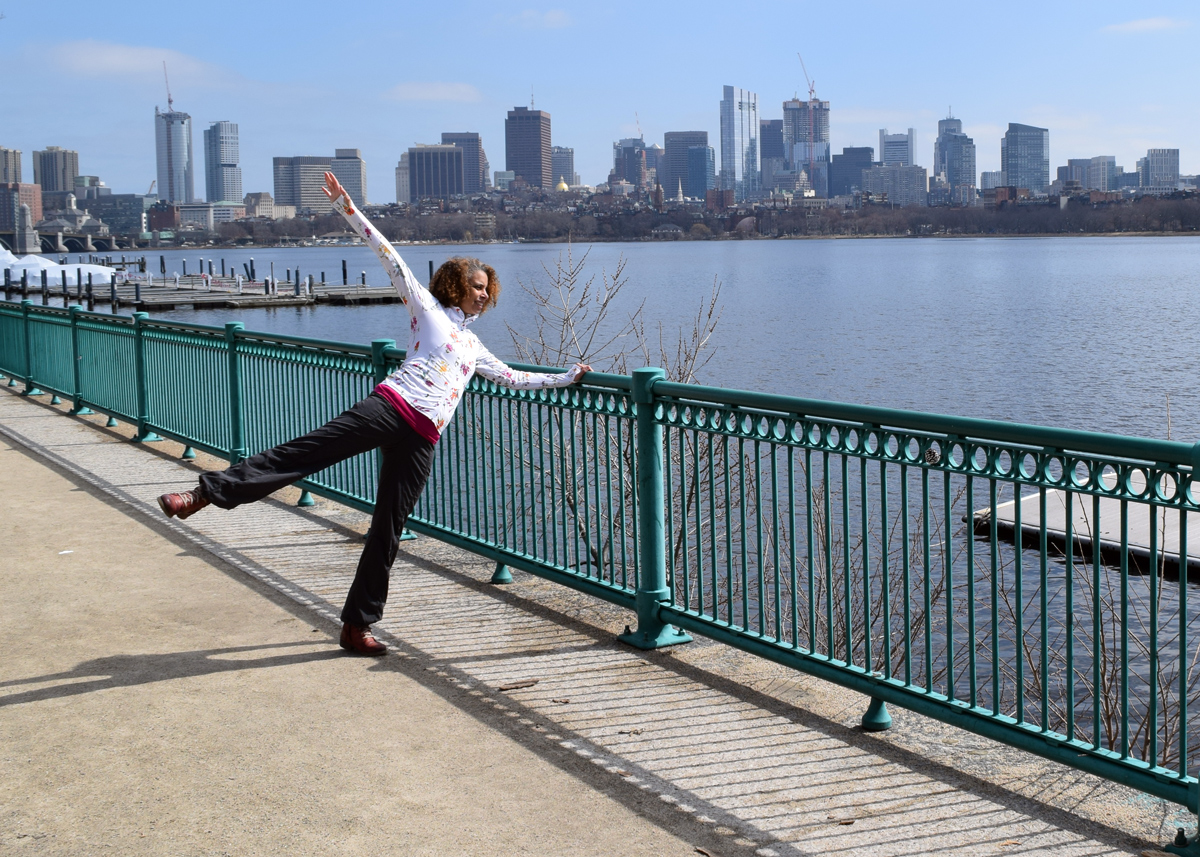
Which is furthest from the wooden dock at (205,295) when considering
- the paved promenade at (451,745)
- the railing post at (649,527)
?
the railing post at (649,527)

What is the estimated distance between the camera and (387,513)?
6004 mm

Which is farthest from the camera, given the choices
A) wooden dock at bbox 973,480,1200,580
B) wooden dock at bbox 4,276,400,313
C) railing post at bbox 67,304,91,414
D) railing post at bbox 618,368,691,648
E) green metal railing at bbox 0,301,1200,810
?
wooden dock at bbox 4,276,400,313

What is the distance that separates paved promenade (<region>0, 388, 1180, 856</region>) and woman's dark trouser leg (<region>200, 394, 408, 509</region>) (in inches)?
35.2

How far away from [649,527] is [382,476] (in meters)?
1.28

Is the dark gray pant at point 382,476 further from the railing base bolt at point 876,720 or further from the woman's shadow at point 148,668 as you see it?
the railing base bolt at point 876,720

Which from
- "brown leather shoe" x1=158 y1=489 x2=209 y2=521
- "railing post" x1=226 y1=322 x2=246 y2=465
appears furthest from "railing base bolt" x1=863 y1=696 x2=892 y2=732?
"railing post" x1=226 y1=322 x2=246 y2=465

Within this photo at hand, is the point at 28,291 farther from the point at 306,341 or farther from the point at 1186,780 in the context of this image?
the point at 1186,780

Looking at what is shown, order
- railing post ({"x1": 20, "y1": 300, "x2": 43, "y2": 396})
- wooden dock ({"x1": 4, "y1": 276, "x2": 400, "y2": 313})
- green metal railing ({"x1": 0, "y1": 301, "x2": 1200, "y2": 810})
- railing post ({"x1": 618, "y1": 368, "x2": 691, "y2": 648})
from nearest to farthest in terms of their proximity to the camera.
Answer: green metal railing ({"x1": 0, "y1": 301, "x2": 1200, "y2": 810}) < railing post ({"x1": 618, "y1": 368, "x2": 691, "y2": 648}) < railing post ({"x1": 20, "y1": 300, "x2": 43, "y2": 396}) < wooden dock ({"x1": 4, "y1": 276, "x2": 400, "y2": 313})

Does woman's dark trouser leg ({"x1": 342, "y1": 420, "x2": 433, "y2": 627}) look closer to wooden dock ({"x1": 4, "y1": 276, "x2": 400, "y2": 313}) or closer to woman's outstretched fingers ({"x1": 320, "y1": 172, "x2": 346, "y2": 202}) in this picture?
woman's outstretched fingers ({"x1": 320, "y1": 172, "x2": 346, "y2": 202})

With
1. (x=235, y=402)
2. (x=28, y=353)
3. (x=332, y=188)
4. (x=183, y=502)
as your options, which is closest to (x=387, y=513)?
(x=183, y=502)

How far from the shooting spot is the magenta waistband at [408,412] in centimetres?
585

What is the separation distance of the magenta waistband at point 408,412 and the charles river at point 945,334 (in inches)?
399

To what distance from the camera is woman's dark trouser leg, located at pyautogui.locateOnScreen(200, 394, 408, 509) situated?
5.60 meters

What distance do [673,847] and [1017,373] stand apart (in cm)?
4202
